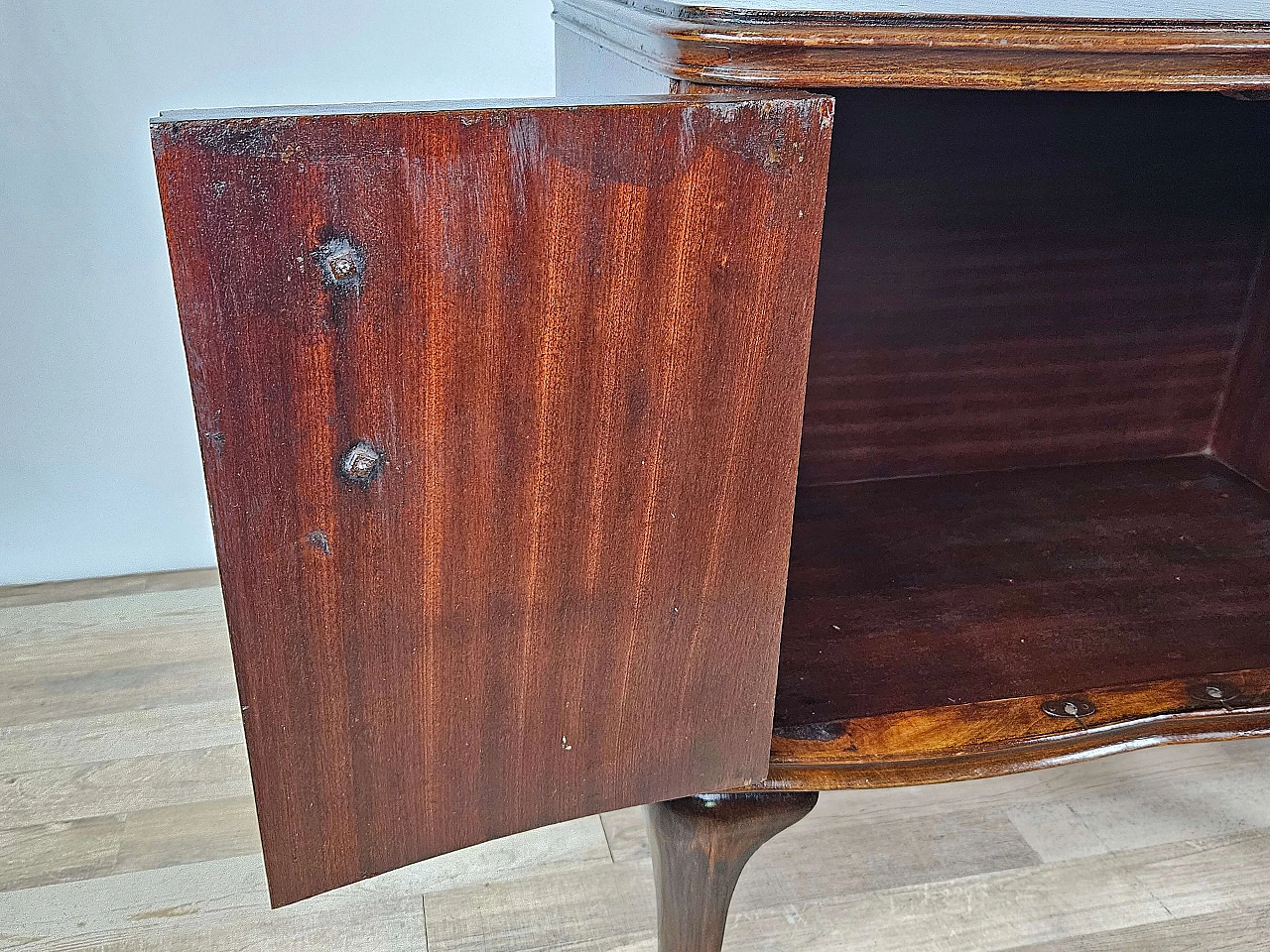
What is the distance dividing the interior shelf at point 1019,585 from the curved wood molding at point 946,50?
0.31m

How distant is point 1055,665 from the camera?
0.63 m

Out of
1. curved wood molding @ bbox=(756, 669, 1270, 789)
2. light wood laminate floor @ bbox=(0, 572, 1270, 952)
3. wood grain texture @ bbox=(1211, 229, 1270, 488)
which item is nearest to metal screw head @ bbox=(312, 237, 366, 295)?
curved wood molding @ bbox=(756, 669, 1270, 789)

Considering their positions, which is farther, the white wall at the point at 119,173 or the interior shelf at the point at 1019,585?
the white wall at the point at 119,173

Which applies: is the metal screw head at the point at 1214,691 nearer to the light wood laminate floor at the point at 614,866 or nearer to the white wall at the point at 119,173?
the light wood laminate floor at the point at 614,866

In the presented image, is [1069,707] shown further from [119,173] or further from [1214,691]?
[119,173]

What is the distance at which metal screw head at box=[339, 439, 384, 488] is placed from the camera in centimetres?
38

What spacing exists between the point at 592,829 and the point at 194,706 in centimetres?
40

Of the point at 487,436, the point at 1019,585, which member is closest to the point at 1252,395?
the point at 1019,585

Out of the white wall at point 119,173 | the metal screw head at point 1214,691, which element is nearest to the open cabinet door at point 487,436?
the metal screw head at point 1214,691

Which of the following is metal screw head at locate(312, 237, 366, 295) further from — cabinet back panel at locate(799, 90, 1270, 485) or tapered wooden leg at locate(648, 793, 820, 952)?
cabinet back panel at locate(799, 90, 1270, 485)

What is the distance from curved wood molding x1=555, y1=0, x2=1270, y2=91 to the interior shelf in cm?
31

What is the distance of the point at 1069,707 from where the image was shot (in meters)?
0.59

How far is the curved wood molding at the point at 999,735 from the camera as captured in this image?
55 cm

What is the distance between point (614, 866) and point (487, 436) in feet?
1.95
